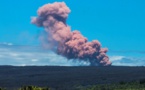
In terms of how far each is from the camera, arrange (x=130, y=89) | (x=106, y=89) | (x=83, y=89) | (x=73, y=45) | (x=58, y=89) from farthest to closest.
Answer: (x=73, y=45), (x=58, y=89), (x=83, y=89), (x=106, y=89), (x=130, y=89)

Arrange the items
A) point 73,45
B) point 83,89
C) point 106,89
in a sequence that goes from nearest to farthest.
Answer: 1. point 106,89
2. point 83,89
3. point 73,45

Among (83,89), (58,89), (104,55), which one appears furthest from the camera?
(104,55)

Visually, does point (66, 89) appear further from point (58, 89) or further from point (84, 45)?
point (84, 45)

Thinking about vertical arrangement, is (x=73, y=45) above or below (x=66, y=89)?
above

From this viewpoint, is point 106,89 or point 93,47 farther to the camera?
point 93,47

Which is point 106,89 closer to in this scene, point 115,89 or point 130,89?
point 115,89

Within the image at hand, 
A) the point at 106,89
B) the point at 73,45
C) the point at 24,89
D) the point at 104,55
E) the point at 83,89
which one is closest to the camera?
the point at 24,89

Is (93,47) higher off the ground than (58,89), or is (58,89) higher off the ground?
(93,47)

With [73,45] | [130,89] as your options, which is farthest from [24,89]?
[73,45]

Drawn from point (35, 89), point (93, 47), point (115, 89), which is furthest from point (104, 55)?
point (35, 89)
